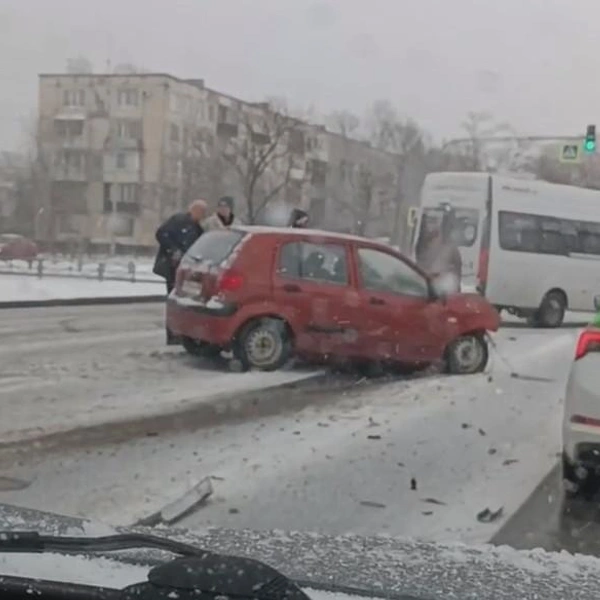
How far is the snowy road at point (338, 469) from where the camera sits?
260 inches

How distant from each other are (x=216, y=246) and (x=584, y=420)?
21.1 feet

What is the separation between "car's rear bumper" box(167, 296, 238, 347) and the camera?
1213 cm

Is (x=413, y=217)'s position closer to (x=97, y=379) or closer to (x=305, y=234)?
(x=305, y=234)

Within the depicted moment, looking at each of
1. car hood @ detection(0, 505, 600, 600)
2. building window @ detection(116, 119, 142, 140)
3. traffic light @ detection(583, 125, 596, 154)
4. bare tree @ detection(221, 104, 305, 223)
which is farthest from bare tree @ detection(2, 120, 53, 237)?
car hood @ detection(0, 505, 600, 600)

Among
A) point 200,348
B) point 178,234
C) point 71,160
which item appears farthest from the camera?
point 71,160

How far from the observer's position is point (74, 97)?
72.2 metres

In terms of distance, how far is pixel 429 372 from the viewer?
44.0 feet

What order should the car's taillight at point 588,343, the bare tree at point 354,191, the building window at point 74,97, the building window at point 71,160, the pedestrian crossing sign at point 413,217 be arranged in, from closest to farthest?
the car's taillight at point 588,343, the pedestrian crossing sign at point 413,217, the bare tree at point 354,191, the building window at point 71,160, the building window at point 74,97

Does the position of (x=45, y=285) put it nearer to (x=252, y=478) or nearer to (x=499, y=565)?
(x=252, y=478)

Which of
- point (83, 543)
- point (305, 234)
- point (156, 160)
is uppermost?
point (156, 160)

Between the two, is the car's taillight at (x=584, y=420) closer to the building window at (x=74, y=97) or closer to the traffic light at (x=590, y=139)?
the traffic light at (x=590, y=139)

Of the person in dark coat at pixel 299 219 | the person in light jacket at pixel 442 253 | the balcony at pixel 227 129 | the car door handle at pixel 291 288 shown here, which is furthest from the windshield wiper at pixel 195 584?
the balcony at pixel 227 129

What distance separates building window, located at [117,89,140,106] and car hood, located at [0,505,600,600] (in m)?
70.4

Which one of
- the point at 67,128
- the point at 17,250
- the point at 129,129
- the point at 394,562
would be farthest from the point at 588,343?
the point at 129,129
